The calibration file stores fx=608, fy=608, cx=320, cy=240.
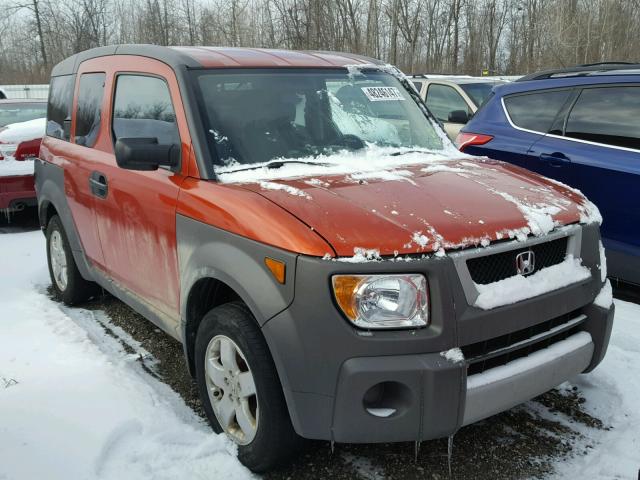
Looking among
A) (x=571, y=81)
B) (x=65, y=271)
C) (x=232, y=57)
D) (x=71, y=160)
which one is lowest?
(x=65, y=271)

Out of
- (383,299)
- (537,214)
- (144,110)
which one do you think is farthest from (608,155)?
(144,110)

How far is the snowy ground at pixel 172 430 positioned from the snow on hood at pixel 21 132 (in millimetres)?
4480

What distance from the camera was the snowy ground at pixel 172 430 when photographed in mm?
2734

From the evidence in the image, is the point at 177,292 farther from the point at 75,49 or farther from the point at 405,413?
the point at 75,49

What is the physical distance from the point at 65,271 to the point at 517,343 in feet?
12.0

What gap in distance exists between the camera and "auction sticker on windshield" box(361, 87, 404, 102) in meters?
3.70

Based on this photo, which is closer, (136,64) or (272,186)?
(272,186)

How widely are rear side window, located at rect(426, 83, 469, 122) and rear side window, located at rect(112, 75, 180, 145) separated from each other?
6.57 metres

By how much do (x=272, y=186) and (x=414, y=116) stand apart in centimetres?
150

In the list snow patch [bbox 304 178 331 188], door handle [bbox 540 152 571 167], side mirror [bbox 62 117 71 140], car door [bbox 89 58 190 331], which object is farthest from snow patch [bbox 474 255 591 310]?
side mirror [bbox 62 117 71 140]

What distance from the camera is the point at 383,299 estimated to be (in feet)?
7.37

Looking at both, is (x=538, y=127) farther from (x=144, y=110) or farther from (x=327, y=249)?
(x=327, y=249)

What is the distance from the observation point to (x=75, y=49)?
39.7 metres

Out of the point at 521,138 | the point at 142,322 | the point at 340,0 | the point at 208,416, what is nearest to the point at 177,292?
the point at 208,416
